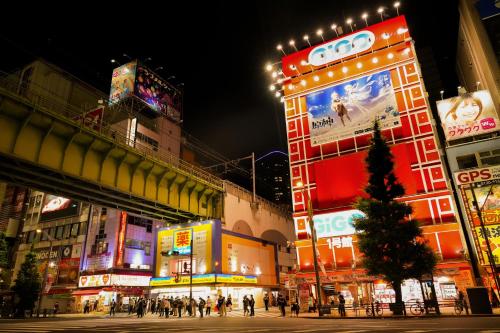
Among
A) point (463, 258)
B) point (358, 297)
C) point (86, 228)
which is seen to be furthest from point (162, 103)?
point (463, 258)

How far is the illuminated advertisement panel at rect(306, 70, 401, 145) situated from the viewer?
108 ft

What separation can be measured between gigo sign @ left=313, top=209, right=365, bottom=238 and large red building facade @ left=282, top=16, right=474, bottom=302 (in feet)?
0.30

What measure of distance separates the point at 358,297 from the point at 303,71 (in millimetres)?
24417

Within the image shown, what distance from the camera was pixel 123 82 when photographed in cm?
5084

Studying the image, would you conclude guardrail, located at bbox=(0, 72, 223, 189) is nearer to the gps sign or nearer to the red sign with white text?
the red sign with white text

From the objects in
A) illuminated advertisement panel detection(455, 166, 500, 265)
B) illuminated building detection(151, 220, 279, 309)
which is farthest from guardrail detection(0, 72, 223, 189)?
illuminated advertisement panel detection(455, 166, 500, 265)

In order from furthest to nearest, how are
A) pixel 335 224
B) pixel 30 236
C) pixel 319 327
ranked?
pixel 30 236
pixel 335 224
pixel 319 327

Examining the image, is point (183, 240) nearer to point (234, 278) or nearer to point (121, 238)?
point (234, 278)

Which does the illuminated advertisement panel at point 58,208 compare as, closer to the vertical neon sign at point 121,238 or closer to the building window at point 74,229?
the building window at point 74,229

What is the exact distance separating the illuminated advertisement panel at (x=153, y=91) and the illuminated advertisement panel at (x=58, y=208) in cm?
2041

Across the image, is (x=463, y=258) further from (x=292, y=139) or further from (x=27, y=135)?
(x=27, y=135)

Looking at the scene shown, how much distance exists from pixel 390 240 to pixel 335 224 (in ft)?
32.2

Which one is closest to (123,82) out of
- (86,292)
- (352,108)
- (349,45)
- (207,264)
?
(86,292)

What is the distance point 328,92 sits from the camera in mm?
35906
